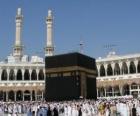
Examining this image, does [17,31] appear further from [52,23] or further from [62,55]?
[62,55]

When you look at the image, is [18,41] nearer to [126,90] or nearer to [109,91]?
[109,91]

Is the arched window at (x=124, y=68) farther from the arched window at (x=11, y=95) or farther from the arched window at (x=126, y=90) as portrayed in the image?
the arched window at (x=11, y=95)

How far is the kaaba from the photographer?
108 ft

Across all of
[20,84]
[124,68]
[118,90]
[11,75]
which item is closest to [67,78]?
[118,90]

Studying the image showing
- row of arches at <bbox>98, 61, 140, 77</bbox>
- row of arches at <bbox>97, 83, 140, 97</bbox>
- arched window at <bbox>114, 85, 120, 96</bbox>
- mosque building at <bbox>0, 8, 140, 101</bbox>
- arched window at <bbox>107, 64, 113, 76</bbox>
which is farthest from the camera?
arched window at <bbox>107, 64, 113, 76</bbox>

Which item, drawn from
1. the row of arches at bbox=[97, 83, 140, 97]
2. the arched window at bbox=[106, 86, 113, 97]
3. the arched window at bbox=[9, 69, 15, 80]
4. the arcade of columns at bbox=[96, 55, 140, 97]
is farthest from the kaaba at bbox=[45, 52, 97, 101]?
the arched window at bbox=[9, 69, 15, 80]

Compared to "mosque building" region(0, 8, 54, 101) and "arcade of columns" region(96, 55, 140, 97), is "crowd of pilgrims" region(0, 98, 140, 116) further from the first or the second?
"mosque building" region(0, 8, 54, 101)

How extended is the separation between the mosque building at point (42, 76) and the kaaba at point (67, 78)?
1519 cm

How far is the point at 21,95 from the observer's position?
5412 centimetres

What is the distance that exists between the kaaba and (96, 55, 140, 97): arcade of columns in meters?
14.4

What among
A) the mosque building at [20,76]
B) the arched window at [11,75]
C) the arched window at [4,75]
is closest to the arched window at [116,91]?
the mosque building at [20,76]

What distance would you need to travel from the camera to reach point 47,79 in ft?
114

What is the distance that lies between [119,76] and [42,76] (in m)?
12.6

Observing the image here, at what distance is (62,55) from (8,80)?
21.5 metres
